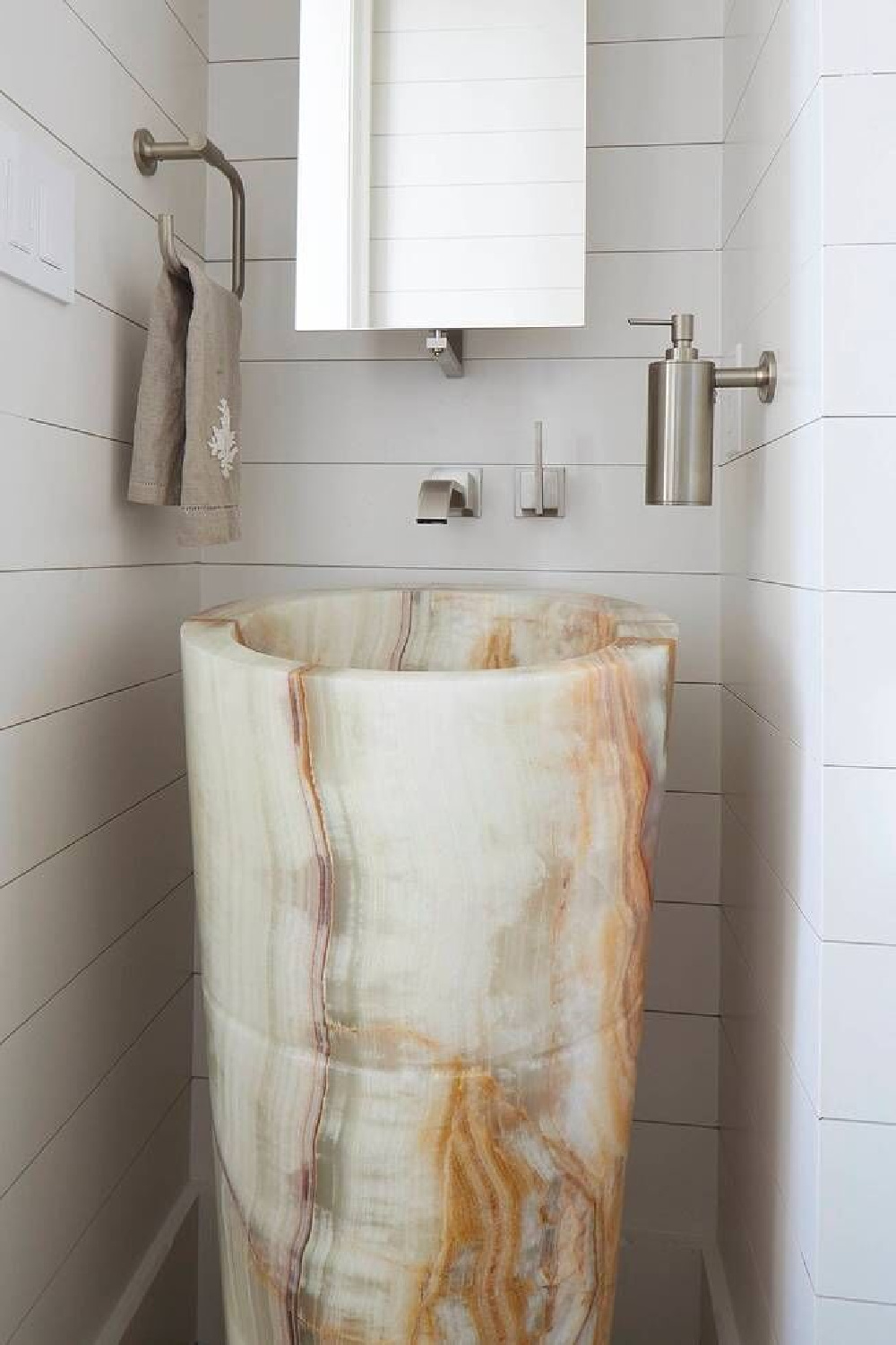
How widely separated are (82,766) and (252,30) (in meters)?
1.14

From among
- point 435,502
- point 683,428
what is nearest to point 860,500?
point 683,428

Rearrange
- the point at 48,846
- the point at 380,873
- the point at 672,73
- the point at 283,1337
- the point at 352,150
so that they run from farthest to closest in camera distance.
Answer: the point at 672,73 → the point at 352,150 → the point at 48,846 → the point at 283,1337 → the point at 380,873

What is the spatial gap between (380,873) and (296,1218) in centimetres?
35

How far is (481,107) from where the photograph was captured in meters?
1.51

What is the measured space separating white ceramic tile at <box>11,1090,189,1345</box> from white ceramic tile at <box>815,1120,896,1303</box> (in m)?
0.85

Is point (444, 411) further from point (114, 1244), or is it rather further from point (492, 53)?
point (114, 1244)

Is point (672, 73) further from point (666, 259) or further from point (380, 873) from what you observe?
point (380, 873)

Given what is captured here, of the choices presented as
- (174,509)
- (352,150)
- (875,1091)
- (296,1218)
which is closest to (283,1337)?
(296,1218)

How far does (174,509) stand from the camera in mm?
1619

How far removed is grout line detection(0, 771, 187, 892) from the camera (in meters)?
1.20

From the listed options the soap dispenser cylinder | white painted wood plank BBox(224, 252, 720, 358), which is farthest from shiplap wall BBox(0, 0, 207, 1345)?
the soap dispenser cylinder

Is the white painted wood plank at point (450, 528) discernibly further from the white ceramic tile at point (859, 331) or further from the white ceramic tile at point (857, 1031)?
the white ceramic tile at point (857, 1031)

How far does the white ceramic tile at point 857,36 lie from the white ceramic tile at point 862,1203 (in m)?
0.95

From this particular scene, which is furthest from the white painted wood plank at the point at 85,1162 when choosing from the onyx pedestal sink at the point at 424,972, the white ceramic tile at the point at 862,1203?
the white ceramic tile at the point at 862,1203
